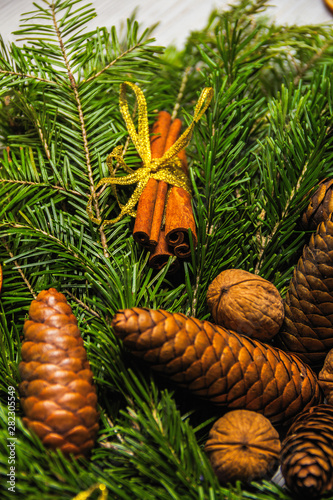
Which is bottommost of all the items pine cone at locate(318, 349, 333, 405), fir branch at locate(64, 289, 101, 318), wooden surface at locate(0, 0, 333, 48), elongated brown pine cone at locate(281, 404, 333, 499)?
elongated brown pine cone at locate(281, 404, 333, 499)

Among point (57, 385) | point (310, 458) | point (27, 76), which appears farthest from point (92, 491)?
point (27, 76)

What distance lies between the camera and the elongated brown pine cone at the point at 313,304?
0.47m

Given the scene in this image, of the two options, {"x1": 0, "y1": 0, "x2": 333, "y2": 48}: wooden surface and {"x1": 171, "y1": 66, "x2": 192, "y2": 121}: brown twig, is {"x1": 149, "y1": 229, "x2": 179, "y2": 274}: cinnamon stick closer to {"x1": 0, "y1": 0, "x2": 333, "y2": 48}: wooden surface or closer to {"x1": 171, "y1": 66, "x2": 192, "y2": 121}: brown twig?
{"x1": 171, "y1": 66, "x2": 192, "y2": 121}: brown twig

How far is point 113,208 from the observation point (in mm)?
599

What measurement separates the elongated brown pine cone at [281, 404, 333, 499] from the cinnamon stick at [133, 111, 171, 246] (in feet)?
0.93

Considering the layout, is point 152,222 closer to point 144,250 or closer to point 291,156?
point 144,250

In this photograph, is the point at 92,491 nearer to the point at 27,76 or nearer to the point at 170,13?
the point at 27,76

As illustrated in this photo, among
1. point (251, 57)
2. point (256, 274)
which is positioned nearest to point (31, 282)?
point (256, 274)

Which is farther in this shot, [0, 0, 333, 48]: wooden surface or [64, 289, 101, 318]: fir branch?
[0, 0, 333, 48]: wooden surface

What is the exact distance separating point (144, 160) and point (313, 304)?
31 cm

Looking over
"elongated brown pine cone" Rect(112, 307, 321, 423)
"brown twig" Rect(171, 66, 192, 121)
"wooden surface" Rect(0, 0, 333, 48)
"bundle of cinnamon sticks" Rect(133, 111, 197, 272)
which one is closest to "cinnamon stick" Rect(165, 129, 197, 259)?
"bundle of cinnamon sticks" Rect(133, 111, 197, 272)

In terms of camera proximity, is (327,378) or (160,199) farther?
(160,199)

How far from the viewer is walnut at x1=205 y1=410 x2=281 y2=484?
0.39m

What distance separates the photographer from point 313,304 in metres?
0.48
